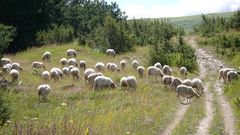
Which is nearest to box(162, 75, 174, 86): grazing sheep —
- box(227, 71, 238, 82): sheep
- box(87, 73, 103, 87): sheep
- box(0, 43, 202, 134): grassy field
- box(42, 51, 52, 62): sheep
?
box(0, 43, 202, 134): grassy field

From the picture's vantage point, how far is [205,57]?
4362 cm

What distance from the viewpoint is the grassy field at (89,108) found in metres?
14.4

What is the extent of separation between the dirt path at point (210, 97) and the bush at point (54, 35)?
14188 millimetres

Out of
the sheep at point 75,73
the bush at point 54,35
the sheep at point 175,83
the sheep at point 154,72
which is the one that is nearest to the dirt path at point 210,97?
the sheep at point 175,83

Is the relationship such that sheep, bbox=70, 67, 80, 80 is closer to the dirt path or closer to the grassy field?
the grassy field

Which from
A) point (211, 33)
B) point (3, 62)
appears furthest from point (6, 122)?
point (211, 33)

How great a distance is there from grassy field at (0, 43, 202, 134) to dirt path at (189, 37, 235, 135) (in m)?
1.39

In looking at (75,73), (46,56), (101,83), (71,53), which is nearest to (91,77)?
(101,83)

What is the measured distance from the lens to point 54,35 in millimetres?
47969

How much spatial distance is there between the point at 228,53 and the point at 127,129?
96.4 feet

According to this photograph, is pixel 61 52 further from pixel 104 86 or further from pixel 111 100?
pixel 111 100

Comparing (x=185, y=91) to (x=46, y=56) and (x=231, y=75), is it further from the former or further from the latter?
(x=46, y=56)

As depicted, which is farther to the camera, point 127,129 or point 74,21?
point 74,21

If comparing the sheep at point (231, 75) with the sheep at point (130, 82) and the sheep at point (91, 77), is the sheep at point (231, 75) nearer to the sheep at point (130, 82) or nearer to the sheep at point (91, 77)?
the sheep at point (130, 82)
